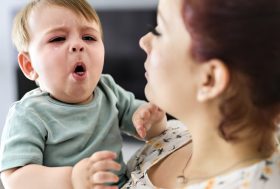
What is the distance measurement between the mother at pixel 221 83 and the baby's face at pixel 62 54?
0.62 feet

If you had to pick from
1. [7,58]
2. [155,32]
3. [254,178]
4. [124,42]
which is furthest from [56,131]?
[7,58]

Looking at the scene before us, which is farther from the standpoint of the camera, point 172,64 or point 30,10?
point 30,10

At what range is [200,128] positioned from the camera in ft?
2.49

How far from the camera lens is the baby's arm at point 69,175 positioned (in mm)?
753

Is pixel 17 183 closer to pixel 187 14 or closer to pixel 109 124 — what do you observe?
pixel 109 124

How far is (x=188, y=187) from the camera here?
2.40 ft

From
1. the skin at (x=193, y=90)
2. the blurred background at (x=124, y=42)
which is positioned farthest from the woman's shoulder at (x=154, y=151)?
the blurred background at (x=124, y=42)

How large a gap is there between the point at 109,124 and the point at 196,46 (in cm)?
37

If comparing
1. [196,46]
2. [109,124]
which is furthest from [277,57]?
[109,124]

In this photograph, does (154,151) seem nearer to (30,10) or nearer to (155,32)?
(155,32)

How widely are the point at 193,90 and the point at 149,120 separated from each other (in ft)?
0.91

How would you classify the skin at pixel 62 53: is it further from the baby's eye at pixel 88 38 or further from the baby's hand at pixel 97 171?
the baby's hand at pixel 97 171

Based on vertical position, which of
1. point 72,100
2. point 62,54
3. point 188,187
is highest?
point 62,54

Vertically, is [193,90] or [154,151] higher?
[193,90]
